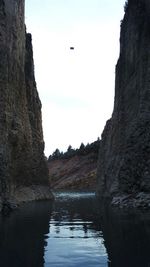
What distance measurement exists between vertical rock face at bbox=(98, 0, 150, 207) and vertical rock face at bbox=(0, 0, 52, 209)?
11.3m

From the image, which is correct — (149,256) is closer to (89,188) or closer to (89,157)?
(89,188)

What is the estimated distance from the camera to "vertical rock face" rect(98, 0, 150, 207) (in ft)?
124

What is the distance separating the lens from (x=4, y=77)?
1766 inches

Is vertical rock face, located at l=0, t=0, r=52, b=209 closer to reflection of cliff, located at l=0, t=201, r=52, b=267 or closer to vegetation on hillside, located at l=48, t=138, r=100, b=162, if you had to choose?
reflection of cliff, located at l=0, t=201, r=52, b=267

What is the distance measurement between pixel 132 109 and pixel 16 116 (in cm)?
1407

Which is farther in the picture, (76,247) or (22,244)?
(22,244)

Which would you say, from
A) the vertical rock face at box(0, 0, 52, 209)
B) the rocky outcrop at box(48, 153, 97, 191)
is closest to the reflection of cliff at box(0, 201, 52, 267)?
the vertical rock face at box(0, 0, 52, 209)

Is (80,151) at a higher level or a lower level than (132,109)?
higher

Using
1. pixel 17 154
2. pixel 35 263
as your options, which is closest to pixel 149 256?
pixel 35 263

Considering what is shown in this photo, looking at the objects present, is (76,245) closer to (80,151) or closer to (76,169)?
(76,169)

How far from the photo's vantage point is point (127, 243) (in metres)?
15.9

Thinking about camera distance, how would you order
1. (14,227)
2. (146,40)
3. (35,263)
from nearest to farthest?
(35,263), (14,227), (146,40)

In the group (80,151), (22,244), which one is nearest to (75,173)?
(80,151)

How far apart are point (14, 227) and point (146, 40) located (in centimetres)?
3121
